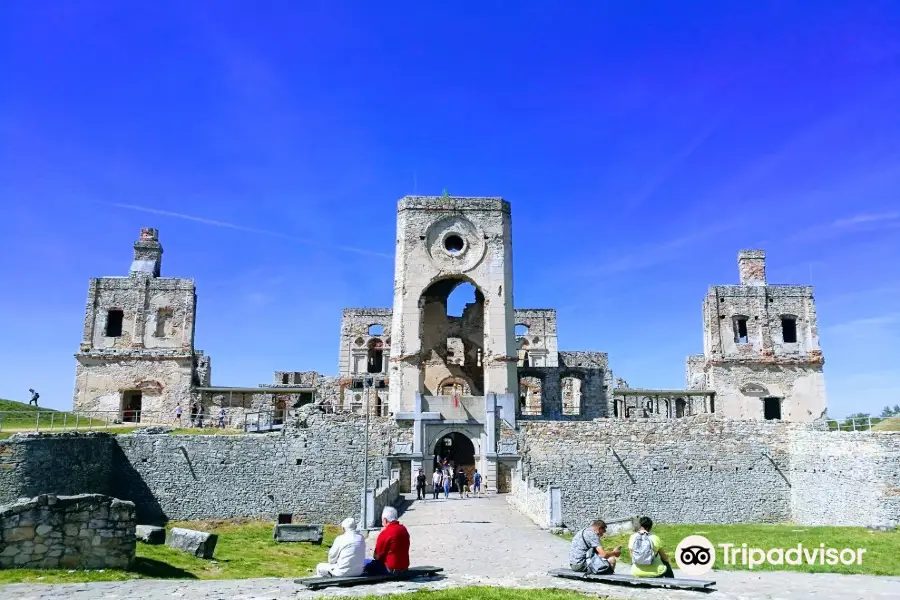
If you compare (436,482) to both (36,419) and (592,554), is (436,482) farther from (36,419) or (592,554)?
(36,419)

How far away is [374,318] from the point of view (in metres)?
55.8

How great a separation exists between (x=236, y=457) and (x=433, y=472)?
27.0 feet

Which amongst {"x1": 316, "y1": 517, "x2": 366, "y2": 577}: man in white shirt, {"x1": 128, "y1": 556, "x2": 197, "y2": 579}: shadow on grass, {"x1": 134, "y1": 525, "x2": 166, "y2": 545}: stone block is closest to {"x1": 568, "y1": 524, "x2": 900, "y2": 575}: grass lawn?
{"x1": 316, "y1": 517, "x2": 366, "y2": 577}: man in white shirt

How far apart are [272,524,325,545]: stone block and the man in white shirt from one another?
11.4 metres

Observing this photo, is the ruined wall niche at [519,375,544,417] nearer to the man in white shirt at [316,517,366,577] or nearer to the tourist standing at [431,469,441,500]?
the tourist standing at [431,469,441,500]

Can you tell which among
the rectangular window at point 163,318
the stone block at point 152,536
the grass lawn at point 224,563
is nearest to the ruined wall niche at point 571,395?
the rectangular window at point 163,318

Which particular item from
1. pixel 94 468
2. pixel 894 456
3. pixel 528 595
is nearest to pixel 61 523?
pixel 528 595

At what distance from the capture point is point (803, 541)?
20.3 metres

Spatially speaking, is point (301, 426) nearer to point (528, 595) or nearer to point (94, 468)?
point (94, 468)

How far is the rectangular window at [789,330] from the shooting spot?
147 feet

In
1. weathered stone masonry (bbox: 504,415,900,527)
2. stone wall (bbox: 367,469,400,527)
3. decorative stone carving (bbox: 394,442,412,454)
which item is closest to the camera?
stone wall (bbox: 367,469,400,527)

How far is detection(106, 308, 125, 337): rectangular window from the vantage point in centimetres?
4331

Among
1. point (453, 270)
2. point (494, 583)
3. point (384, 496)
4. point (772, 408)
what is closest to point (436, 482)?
point (384, 496)

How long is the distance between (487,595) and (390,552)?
1.88 m
